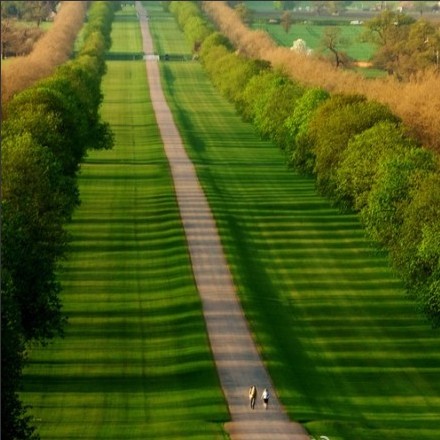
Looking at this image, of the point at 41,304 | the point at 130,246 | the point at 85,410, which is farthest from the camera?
the point at 130,246

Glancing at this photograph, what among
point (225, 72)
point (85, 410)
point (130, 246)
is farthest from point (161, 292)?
point (225, 72)

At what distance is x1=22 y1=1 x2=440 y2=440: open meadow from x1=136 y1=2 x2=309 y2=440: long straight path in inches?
22.7

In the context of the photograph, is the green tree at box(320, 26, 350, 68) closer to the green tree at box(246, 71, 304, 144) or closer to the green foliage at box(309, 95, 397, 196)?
the green tree at box(246, 71, 304, 144)

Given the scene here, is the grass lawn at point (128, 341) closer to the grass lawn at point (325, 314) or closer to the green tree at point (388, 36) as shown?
the grass lawn at point (325, 314)

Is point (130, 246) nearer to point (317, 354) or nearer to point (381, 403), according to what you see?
point (317, 354)

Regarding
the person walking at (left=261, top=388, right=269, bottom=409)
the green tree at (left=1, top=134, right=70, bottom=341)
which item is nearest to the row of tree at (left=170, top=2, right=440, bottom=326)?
the person walking at (left=261, top=388, right=269, bottom=409)

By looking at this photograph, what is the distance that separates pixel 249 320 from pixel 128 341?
6923 mm

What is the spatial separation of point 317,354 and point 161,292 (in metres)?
14.1

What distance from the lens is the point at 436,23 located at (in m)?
146

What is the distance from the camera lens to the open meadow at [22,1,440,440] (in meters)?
53.6

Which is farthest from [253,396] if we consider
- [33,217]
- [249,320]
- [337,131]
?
[337,131]

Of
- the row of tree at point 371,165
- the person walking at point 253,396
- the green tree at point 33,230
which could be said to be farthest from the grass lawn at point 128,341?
the row of tree at point 371,165

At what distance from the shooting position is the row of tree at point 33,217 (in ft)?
163

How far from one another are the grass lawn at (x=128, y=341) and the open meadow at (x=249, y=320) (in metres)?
0.11
